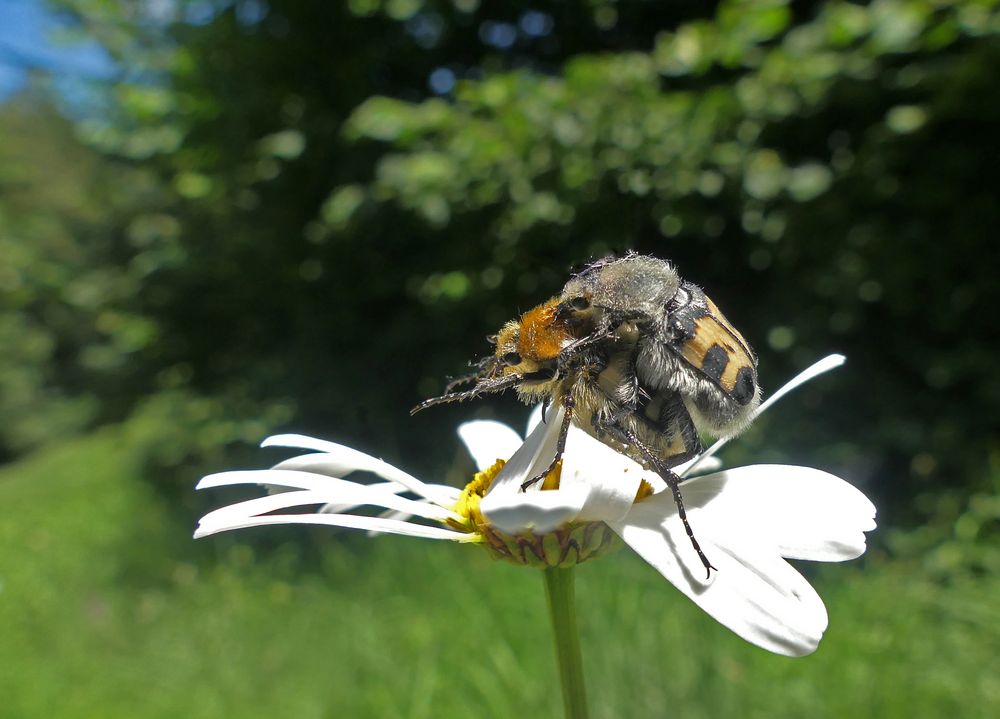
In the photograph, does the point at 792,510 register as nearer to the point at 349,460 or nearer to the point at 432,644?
the point at 349,460

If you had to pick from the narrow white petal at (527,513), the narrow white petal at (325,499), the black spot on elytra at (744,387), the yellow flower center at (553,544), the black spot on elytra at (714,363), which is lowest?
the narrow white petal at (527,513)

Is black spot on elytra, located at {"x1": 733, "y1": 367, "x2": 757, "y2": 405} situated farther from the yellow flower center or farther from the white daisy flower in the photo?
the yellow flower center

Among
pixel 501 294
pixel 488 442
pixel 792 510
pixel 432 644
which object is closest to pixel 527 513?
pixel 792 510

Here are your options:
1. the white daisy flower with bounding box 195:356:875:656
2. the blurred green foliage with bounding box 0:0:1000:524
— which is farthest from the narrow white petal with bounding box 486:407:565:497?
the blurred green foliage with bounding box 0:0:1000:524

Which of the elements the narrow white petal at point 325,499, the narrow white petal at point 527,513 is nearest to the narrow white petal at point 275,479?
the narrow white petal at point 325,499

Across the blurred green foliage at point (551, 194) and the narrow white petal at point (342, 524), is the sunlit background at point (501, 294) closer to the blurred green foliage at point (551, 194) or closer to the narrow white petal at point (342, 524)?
the blurred green foliage at point (551, 194)

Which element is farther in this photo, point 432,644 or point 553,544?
point 432,644
